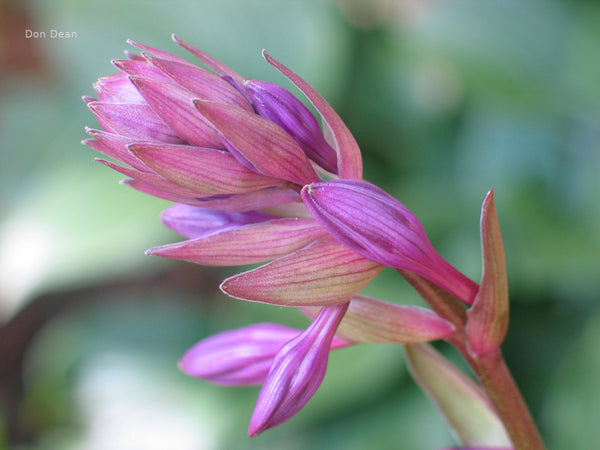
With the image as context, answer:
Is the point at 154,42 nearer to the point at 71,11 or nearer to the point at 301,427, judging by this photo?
the point at 71,11

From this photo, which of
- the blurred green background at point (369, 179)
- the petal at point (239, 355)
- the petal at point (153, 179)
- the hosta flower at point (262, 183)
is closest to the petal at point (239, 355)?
the petal at point (239, 355)

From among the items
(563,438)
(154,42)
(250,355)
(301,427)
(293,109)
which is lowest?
(301,427)

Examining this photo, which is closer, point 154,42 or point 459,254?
point 459,254

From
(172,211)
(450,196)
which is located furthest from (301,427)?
(172,211)

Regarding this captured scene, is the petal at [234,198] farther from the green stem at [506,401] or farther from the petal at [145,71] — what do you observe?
the green stem at [506,401]

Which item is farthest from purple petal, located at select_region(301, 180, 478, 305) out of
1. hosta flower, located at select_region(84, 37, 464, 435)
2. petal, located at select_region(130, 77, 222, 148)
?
petal, located at select_region(130, 77, 222, 148)

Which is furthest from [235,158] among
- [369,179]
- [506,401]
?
[369,179]

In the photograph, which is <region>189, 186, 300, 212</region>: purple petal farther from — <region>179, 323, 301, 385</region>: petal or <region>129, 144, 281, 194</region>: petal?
<region>179, 323, 301, 385</region>: petal
